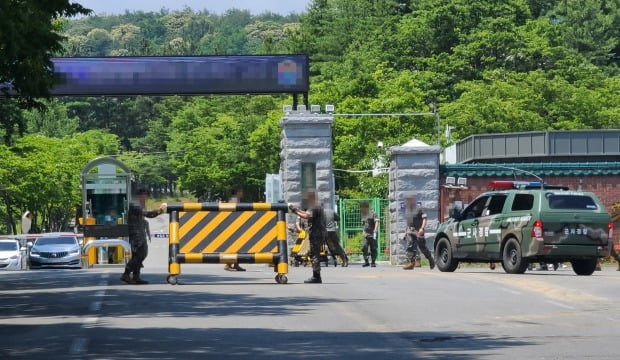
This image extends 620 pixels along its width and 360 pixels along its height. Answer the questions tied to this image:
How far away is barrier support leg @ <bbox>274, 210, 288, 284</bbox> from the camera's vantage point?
24.3 meters

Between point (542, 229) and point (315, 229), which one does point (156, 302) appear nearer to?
point (315, 229)

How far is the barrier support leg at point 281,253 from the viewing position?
24266 mm

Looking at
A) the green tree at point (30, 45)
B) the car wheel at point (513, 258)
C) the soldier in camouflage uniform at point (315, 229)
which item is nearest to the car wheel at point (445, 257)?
the car wheel at point (513, 258)

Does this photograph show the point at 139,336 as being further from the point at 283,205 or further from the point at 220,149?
the point at 220,149

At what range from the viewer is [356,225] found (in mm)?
45125

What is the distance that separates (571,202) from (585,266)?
1535 mm

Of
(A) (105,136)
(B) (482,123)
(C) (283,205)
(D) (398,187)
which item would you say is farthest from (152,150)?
(C) (283,205)

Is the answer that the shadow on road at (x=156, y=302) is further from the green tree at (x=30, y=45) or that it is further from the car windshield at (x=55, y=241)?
the car windshield at (x=55, y=241)

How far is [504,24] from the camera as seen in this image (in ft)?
302

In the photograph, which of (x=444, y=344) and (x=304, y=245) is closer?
(x=444, y=344)

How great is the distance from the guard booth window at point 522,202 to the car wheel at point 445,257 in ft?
8.62

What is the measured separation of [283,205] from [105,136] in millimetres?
102476

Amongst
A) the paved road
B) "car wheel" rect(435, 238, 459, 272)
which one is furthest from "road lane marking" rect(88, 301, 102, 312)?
"car wheel" rect(435, 238, 459, 272)

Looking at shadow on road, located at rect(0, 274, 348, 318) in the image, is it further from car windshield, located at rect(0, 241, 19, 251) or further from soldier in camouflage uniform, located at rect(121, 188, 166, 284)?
car windshield, located at rect(0, 241, 19, 251)
